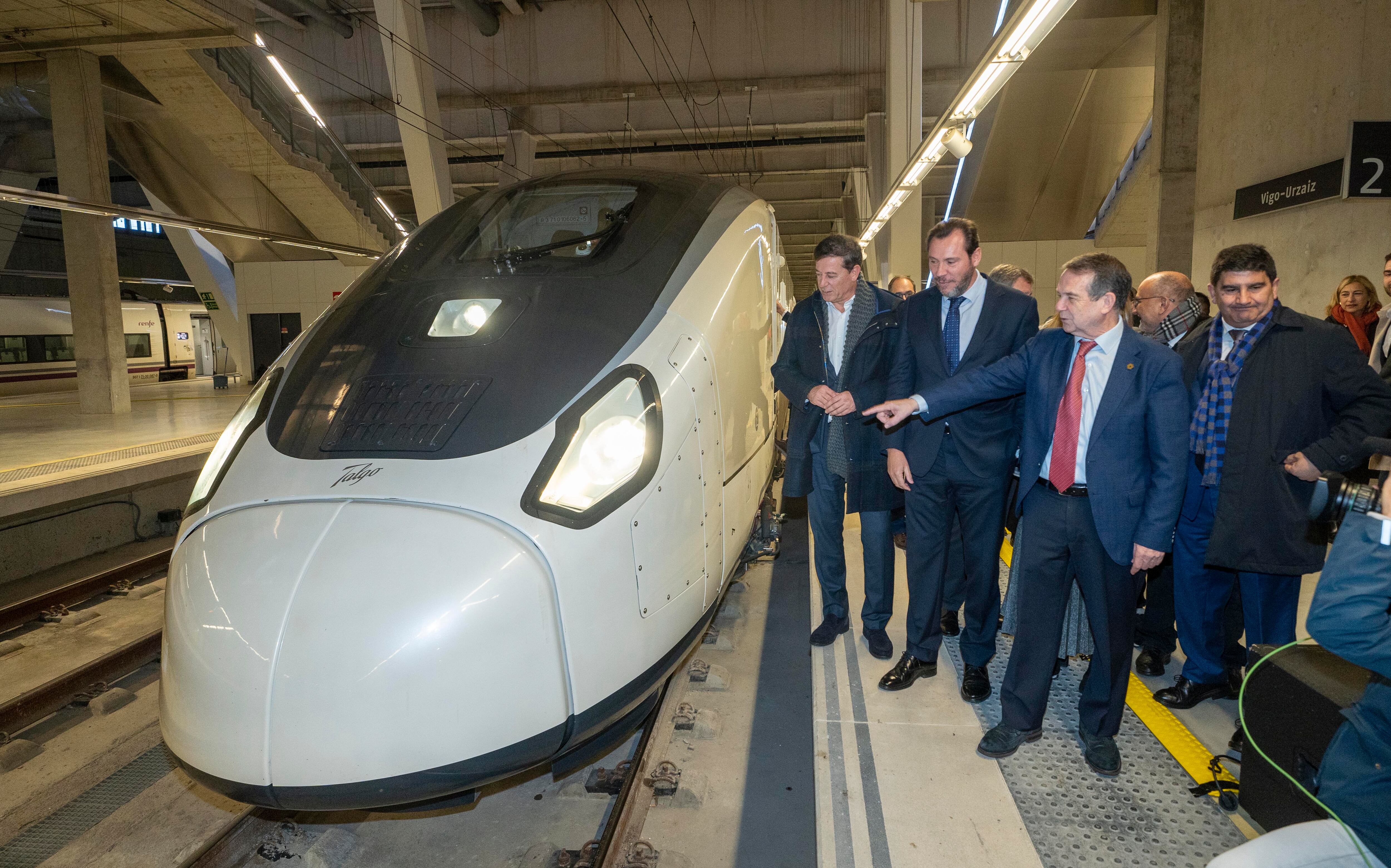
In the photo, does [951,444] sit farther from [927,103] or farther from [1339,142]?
[927,103]

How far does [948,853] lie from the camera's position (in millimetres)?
2338

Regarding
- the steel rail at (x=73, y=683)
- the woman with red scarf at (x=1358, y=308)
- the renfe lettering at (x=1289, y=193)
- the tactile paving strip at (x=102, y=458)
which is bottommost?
the steel rail at (x=73, y=683)

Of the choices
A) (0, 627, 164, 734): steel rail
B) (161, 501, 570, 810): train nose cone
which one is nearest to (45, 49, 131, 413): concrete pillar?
(0, 627, 164, 734): steel rail

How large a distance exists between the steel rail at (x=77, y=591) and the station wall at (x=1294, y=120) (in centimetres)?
860

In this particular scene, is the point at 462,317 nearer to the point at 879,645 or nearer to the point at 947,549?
the point at 947,549

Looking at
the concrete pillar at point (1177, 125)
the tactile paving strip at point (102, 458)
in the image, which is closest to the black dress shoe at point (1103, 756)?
the tactile paving strip at point (102, 458)

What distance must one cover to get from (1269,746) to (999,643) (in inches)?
62.5

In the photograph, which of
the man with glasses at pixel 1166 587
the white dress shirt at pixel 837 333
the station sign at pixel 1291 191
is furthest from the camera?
the station sign at pixel 1291 191

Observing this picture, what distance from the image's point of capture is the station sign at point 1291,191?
21.6 ft

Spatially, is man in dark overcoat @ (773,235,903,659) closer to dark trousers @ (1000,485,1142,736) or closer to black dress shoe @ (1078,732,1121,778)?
dark trousers @ (1000,485,1142,736)

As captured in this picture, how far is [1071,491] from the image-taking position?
2645 millimetres

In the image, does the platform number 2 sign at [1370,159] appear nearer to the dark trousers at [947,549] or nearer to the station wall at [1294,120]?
the station wall at [1294,120]

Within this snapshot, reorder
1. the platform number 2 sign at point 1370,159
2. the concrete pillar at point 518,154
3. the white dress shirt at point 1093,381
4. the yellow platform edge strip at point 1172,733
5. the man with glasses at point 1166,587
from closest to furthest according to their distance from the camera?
the white dress shirt at point 1093,381
the yellow platform edge strip at point 1172,733
the man with glasses at point 1166,587
the platform number 2 sign at point 1370,159
the concrete pillar at point 518,154

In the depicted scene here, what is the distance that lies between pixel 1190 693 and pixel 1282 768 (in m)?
1.07
